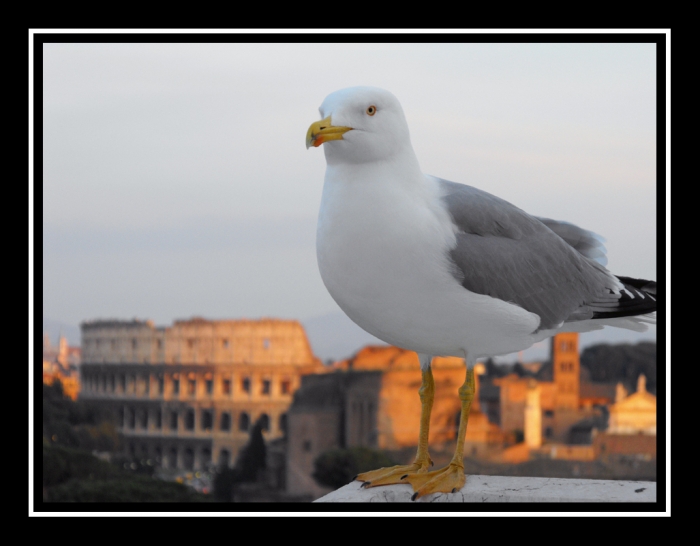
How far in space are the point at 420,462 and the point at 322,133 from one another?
949 millimetres

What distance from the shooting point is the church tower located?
23812 mm

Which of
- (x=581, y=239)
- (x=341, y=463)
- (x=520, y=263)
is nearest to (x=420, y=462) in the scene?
(x=520, y=263)

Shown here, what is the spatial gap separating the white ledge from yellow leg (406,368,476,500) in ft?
0.05

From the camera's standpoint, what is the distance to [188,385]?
23453 millimetres

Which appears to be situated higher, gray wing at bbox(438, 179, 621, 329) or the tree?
gray wing at bbox(438, 179, 621, 329)

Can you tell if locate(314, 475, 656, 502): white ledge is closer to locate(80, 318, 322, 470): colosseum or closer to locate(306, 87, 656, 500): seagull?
locate(306, 87, 656, 500): seagull

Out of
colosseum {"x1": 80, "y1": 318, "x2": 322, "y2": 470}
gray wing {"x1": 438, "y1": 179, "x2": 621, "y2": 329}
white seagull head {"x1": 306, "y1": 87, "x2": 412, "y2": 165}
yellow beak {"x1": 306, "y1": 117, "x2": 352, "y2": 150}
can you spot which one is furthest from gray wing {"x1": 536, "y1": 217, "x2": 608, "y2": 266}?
colosseum {"x1": 80, "y1": 318, "x2": 322, "y2": 470}

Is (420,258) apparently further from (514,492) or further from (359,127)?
(514,492)

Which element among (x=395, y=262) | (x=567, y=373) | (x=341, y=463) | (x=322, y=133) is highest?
(x=322, y=133)

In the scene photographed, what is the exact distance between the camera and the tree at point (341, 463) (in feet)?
61.0

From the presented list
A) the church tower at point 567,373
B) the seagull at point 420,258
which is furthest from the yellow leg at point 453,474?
the church tower at point 567,373

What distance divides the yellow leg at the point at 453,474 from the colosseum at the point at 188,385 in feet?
63.5

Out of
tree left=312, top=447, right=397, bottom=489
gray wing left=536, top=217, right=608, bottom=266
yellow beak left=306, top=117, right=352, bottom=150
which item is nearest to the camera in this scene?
yellow beak left=306, top=117, right=352, bottom=150

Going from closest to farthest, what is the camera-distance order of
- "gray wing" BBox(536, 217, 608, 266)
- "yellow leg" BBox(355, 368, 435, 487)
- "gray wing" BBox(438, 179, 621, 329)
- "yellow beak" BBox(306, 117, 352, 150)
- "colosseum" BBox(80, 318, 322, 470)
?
"yellow beak" BBox(306, 117, 352, 150), "gray wing" BBox(438, 179, 621, 329), "yellow leg" BBox(355, 368, 435, 487), "gray wing" BBox(536, 217, 608, 266), "colosseum" BBox(80, 318, 322, 470)
